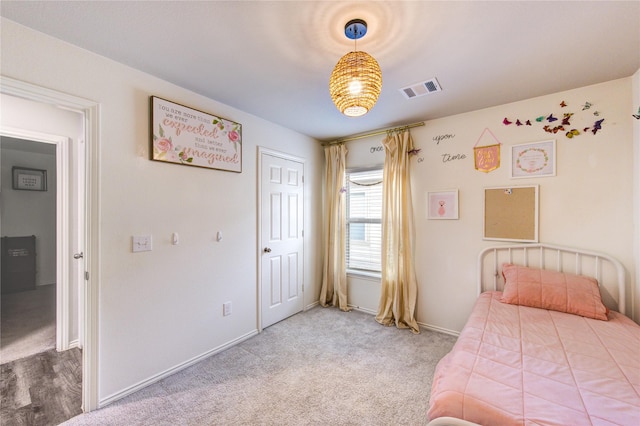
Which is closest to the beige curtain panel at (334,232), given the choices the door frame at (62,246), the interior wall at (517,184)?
the interior wall at (517,184)

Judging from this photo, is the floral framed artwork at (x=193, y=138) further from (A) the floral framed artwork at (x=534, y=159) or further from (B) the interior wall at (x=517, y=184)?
(A) the floral framed artwork at (x=534, y=159)

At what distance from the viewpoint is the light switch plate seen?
77.6 inches

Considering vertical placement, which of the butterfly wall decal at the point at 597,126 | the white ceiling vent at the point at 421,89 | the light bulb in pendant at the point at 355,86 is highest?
the white ceiling vent at the point at 421,89

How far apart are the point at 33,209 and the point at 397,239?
603cm

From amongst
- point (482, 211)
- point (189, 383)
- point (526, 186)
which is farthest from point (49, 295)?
point (526, 186)

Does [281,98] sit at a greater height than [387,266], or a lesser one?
greater

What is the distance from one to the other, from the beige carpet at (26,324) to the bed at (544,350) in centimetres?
359

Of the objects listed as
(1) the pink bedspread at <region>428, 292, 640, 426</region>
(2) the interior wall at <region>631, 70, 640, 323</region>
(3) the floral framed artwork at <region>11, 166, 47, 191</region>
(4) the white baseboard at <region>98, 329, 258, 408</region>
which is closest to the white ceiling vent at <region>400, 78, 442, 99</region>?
(2) the interior wall at <region>631, 70, 640, 323</region>

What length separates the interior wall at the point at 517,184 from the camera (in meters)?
2.11

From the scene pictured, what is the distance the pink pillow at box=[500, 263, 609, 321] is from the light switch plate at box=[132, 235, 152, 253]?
300cm

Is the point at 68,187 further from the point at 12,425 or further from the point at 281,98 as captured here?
the point at 281,98

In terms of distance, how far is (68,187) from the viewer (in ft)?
8.32

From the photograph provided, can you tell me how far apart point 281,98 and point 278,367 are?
8.04 ft

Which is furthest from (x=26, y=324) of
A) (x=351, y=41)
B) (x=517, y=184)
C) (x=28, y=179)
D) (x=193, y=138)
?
(x=517, y=184)
